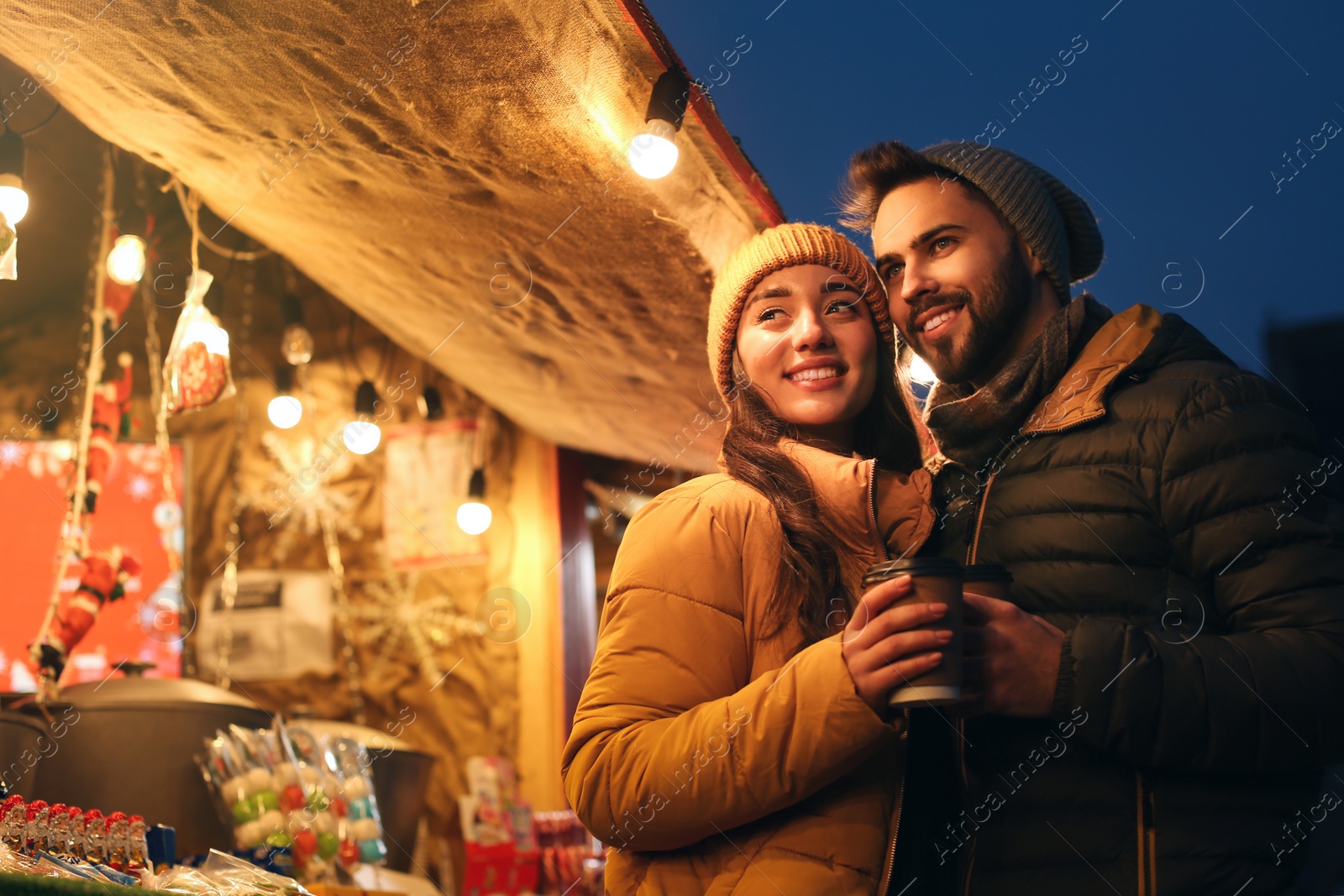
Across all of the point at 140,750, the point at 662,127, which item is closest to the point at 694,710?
the point at 662,127

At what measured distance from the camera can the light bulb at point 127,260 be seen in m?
4.33

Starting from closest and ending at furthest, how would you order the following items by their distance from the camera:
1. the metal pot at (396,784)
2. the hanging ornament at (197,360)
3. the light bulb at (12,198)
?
the light bulb at (12,198), the hanging ornament at (197,360), the metal pot at (396,784)

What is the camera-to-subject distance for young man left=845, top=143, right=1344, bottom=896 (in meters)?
1.69

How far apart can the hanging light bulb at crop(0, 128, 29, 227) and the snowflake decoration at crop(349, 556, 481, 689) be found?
479 centimetres

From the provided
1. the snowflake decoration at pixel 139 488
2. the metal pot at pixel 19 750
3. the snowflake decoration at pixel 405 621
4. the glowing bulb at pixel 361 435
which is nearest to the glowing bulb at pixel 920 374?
the metal pot at pixel 19 750

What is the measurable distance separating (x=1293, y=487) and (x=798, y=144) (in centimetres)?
421

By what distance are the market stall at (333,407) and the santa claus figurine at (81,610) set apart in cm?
1

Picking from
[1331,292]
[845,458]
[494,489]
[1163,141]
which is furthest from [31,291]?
[1331,292]

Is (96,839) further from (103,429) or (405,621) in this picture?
(405,621)

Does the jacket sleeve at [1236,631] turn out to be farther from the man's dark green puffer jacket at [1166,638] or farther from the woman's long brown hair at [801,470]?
the woman's long brown hair at [801,470]

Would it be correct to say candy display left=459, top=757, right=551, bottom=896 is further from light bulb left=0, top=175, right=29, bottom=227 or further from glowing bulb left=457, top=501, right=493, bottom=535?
light bulb left=0, top=175, right=29, bottom=227

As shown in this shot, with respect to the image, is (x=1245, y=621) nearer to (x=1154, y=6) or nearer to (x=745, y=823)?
(x=745, y=823)

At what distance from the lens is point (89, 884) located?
5.97 ft

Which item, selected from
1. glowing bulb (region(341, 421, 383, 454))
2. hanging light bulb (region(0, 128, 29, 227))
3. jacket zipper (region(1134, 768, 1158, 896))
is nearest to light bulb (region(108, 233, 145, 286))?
hanging light bulb (region(0, 128, 29, 227))
